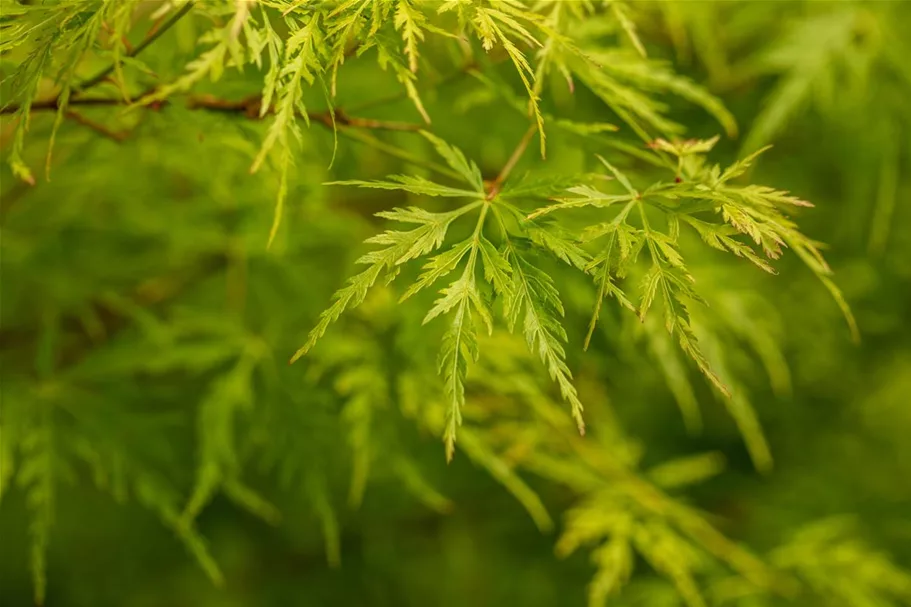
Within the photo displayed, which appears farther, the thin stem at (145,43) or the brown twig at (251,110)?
the brown twig at (251,110)

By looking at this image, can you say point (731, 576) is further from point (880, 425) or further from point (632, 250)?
point (632, 250)

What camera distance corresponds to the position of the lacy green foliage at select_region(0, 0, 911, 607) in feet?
2.78

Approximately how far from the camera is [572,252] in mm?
613

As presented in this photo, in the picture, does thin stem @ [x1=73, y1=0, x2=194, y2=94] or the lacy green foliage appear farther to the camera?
the lacy green foliage

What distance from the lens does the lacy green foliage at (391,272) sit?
2.78ft

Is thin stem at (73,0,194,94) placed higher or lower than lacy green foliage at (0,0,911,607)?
higher

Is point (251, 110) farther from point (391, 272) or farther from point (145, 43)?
point (391, 272)

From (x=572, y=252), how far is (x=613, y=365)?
2.65 feet

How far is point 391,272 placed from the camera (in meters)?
0.89

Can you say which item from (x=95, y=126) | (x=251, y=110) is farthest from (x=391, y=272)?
(x=95, y=126)

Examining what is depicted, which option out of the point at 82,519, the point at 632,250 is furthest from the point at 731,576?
the point at 82,519

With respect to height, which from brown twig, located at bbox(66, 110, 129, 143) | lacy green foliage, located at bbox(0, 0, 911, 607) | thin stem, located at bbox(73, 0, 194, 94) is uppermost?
thin stem, located at bbox(73, 0, 194, 94)

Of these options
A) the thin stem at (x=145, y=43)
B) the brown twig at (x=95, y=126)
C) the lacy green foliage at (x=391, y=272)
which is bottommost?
the lacy green foliage at (x=391, y=272)

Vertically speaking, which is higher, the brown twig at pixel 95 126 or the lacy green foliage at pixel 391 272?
the brown twig at pixel 95 126
